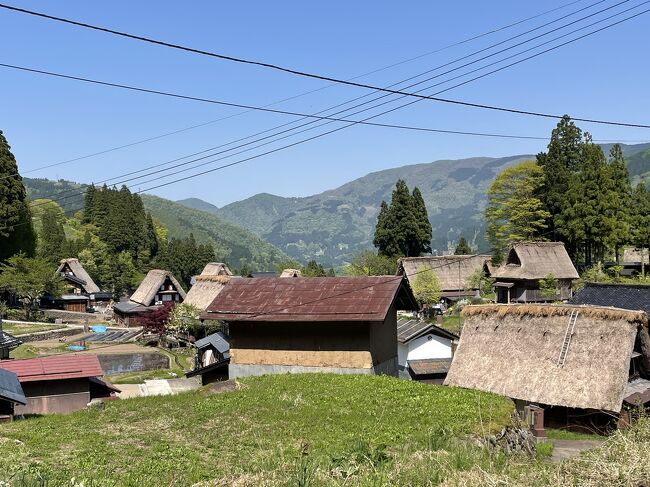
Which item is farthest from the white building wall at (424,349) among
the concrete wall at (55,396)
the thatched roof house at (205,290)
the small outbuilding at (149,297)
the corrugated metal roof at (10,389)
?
the small outbuilding at (149,297)

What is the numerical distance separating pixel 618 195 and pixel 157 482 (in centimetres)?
4906

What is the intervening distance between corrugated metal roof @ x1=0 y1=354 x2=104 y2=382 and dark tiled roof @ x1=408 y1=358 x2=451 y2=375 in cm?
1491

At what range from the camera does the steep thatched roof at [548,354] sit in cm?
2112

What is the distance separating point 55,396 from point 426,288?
120 feet

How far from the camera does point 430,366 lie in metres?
29.2

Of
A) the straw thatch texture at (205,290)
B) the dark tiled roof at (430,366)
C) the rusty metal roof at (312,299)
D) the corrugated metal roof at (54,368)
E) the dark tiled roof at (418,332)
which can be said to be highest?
the rusty metal roof at (312,299)

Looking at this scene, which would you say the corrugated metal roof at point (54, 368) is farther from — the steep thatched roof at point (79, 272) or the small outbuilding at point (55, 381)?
the steep thatched roof at point (79, 272)

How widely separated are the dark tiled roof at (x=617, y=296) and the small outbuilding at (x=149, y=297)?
4169 cm

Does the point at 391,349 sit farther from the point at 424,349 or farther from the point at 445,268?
the point at 445,268

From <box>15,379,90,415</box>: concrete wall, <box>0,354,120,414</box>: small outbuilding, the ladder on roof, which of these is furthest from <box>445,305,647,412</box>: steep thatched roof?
<box>15,379,90,415</box>: concrete wall

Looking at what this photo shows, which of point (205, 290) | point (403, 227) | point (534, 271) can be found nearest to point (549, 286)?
point (534, 271)

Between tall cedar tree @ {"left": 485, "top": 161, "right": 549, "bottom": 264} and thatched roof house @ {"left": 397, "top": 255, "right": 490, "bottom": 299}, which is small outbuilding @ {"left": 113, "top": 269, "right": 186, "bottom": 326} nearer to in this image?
thatched roof house @ {"left": 397, "top": 255, "right": 490, "bottom": 299}

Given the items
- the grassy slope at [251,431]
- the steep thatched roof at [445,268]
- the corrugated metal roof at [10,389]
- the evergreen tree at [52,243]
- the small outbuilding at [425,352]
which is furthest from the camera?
the evergreen tree at [52,243]

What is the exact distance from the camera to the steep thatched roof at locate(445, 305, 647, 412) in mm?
21125
